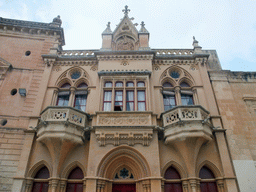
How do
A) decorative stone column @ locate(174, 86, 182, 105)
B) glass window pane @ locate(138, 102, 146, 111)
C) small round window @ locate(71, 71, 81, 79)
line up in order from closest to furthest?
glass window pane @ locate(138, 102, 146, 111), decorative stone column @ locate(174, 86, 182, 105), small round window @ locate(71, 71, 81, 79)

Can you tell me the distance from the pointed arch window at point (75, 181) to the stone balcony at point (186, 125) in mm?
5691

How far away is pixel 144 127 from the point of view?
10672 millimetres

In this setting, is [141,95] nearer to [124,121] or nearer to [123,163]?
[124,121]

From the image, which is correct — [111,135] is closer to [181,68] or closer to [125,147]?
[125,147]

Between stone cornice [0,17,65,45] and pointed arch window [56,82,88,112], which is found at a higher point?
stone cornice [0,17,65,45]

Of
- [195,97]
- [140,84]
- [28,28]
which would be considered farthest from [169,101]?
[28,28]

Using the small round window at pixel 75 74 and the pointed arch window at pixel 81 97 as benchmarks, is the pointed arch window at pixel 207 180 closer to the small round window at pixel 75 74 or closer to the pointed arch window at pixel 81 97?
the pointed arch window at pixel 81 97

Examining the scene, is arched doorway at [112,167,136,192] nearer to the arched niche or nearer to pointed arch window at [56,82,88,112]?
the arched niche

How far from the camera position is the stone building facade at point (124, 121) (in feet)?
33.7

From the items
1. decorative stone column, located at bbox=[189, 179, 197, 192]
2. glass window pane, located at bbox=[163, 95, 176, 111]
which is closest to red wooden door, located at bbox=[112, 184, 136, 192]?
decorative stone column, located at bbox=[189, 179, 197, 192]

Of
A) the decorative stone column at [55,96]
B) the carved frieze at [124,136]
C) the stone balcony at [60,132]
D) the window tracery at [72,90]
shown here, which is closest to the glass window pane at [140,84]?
the carved frieze at [124,136]

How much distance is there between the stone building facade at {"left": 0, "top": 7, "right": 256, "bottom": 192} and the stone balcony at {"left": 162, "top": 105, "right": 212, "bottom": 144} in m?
0.06

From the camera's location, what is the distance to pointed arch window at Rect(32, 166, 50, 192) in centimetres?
1053

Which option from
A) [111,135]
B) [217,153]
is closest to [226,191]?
[217,153]
